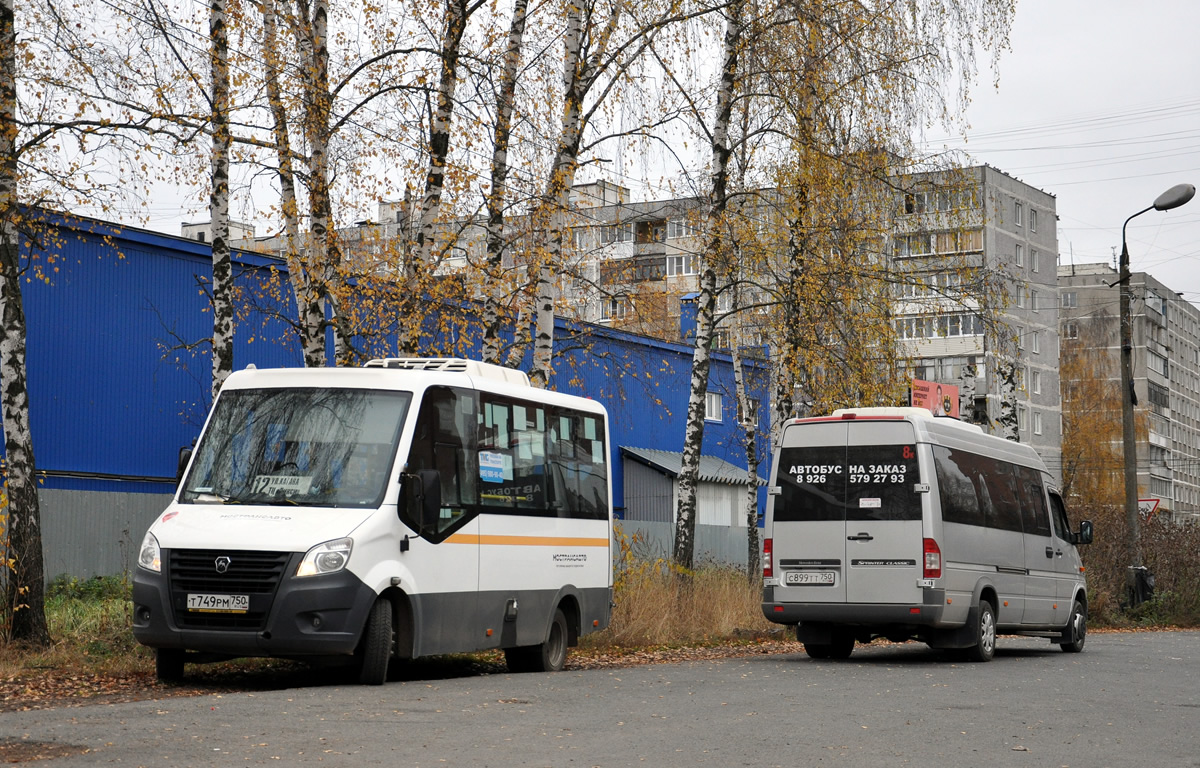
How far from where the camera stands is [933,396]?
30.4 meters

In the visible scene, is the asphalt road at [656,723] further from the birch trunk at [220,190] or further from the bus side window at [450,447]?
the birch trunk at [220,190]

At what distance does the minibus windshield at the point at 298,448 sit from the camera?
12.9 meters

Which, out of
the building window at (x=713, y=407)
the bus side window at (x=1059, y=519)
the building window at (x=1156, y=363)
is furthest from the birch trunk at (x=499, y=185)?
the building window at (x=1156, y=363)

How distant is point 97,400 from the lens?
27531mm

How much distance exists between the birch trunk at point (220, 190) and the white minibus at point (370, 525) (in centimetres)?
333

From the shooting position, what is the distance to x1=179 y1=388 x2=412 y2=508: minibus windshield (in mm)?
12914

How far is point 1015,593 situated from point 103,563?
16.1m

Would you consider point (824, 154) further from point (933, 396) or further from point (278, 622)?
point (278, 622)

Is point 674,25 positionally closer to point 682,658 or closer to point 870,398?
point 870,398

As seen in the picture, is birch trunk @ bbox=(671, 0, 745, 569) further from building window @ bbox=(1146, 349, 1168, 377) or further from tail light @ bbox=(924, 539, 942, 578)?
building window @ bbox=(1146, 349, 1168, 377)

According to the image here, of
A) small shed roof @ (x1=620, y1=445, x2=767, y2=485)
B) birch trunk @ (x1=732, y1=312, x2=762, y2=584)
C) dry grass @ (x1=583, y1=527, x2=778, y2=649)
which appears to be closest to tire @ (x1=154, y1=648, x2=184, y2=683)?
dry grass @ (x1=583, y1=527, x2=778, y2=649)

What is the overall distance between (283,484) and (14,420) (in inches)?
115

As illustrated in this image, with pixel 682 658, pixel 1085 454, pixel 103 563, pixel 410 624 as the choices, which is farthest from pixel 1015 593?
pixel 1085 454

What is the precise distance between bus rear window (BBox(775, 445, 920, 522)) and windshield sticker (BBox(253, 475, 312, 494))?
22.9ft
